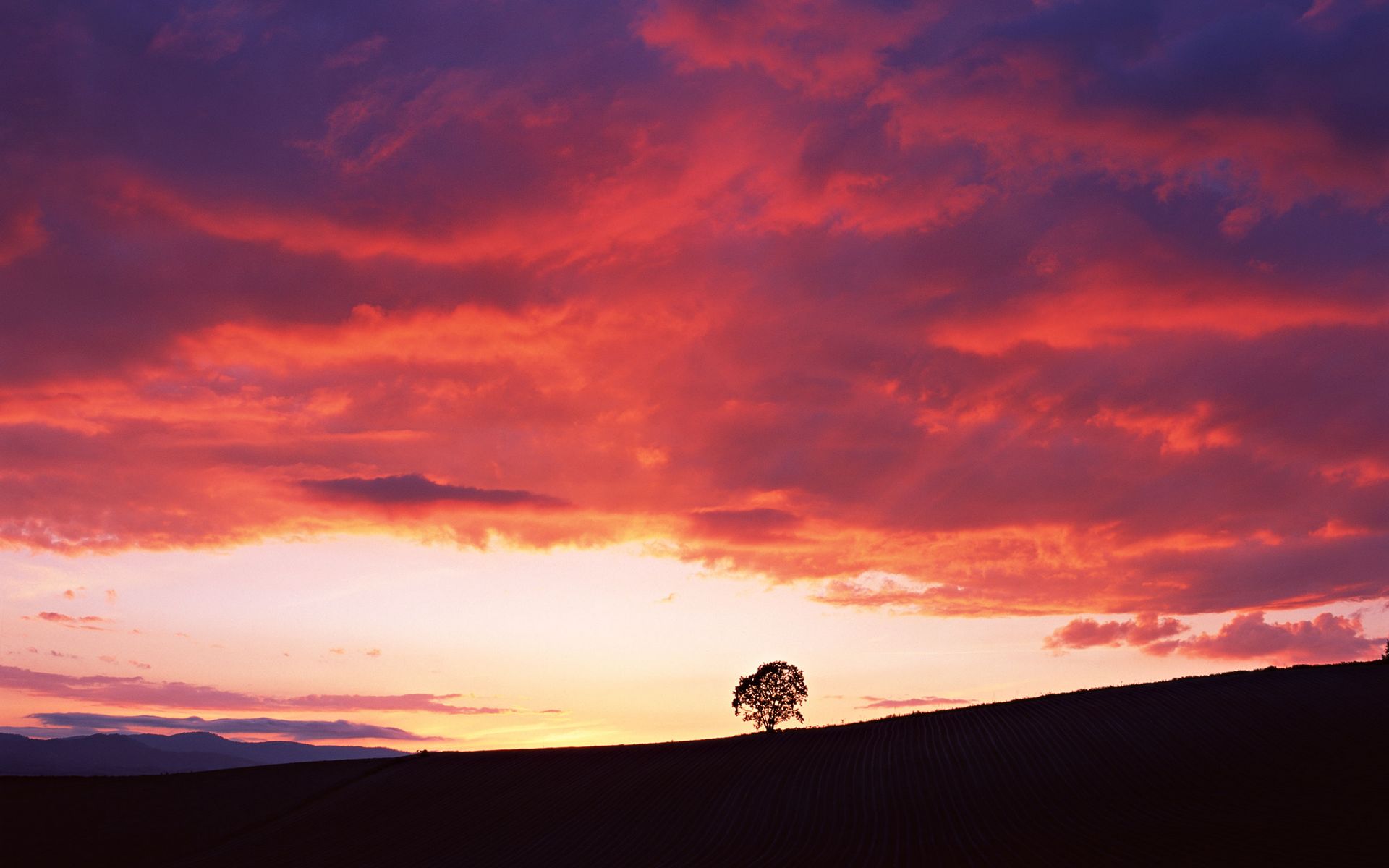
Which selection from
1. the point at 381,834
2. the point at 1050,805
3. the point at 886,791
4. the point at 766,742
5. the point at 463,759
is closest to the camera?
the point at 1050,805

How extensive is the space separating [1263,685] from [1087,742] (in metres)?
11.5

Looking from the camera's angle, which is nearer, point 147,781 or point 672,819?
point 672,819

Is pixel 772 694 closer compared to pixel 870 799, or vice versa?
pixel 870 799

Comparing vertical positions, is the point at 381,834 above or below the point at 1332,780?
below

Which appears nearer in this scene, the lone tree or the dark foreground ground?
the dark foreground ground

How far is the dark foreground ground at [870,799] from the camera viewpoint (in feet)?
113

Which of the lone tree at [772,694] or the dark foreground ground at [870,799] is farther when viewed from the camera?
the lone tree at [772,694]

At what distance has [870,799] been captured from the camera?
43.6m

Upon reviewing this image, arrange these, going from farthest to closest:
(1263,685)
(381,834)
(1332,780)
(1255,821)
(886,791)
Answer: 1. (1263,685)
2. (381,834)
3. (886,791)
4. (1332,780)
5. (1255,821)

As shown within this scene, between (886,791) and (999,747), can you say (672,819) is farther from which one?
(999,747)

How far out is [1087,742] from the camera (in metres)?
46.0

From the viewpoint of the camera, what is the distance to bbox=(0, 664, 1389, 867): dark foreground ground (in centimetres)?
3431

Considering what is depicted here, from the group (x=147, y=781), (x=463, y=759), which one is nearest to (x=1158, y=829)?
(x=463, y=759)

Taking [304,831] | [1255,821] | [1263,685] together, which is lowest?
[304,831]
